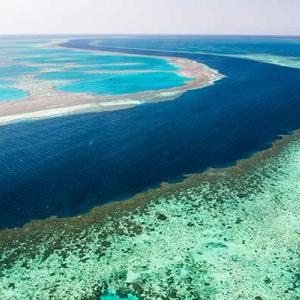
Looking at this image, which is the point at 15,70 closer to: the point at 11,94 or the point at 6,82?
the point at 6,82

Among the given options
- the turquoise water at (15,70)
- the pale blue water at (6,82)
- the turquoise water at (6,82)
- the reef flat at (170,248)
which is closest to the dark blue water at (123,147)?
the reef flat at (170,248)

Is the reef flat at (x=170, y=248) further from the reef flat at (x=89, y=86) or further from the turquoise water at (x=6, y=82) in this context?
the turquoise water at (x=6, y=82)

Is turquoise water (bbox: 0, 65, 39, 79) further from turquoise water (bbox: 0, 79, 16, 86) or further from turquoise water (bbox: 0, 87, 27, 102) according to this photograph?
turquoise water (bbox: 0, 87, 27, 102)

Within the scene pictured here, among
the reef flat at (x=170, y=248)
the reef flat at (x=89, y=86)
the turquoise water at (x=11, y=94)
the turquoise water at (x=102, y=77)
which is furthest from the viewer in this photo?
the turquoise water at (x=102, y=77)

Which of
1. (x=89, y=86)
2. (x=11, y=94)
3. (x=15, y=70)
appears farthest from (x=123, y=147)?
(x=15, y=70)

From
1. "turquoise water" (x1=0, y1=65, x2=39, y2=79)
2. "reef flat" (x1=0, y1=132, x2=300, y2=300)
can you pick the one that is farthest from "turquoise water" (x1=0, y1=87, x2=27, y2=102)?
"reef flat" (x1=0, y1=132, x2=300, y2=300)

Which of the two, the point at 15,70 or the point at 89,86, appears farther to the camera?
the point at 15,70

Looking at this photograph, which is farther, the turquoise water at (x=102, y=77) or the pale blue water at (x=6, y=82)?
the pale blue water at (x=6, y=82)
